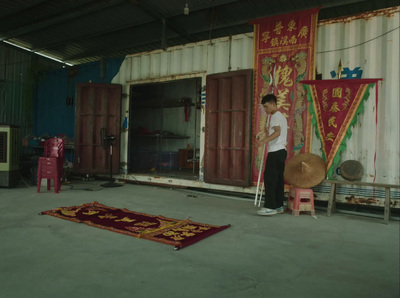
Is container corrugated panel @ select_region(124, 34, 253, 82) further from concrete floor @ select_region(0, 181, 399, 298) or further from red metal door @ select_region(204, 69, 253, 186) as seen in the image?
concrete floor @ select_region(0, 181, 399, 298)

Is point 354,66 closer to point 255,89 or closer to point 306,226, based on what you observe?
point 255,89

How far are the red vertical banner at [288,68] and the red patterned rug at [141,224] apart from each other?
91.9 inches

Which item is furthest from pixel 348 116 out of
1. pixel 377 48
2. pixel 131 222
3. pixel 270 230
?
pixel 131 222

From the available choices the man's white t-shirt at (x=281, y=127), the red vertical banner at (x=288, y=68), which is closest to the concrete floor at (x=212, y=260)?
the man's white t-shirt at (x=281, y=127)

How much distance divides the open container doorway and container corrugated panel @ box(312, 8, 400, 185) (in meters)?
5.11

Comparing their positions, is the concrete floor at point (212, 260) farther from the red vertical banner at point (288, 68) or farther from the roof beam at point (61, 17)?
the roof beam at point (61, 17)

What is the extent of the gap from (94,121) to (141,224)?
4523 mm

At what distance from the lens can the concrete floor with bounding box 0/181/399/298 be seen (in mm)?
1774

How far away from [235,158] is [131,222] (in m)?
2.63

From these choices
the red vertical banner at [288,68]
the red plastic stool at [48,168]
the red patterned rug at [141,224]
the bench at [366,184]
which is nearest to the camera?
the red patterned rug at [141,224]

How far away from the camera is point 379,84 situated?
170 inches

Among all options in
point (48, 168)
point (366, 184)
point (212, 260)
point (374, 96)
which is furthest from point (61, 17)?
point (366, 184)

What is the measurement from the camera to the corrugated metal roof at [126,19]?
6.57 m

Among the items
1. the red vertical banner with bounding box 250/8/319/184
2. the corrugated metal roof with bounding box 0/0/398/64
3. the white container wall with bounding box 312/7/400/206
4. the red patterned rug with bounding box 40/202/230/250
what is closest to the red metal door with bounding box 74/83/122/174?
the corrugated metal roof with bounding box 0/0/398/64
